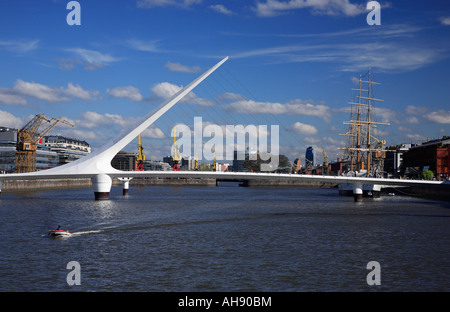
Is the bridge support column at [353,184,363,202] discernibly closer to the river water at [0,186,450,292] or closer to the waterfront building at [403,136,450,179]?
the river water at [0,186,450,292]

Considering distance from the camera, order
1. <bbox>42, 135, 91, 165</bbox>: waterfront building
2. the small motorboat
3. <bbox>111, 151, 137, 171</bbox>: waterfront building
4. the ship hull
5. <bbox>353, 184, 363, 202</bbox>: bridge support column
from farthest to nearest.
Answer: <bbox>111, 151, 137, 171</bbox>: waterfront building < <bbox>42, 135, 91, 165</bbox>: waterfront building < the ship hull < <bbox>353, 184, 363, 202</bbox>: bridge support column < the small motorboat

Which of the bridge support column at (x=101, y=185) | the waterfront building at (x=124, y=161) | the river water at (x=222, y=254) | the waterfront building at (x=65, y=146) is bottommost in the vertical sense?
the river water at (x=222, y=254)

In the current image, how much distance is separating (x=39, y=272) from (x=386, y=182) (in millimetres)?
47494

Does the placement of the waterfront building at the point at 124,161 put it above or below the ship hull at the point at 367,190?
above

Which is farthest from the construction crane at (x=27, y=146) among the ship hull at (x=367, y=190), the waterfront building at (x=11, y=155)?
the ship hull at (x=367, y=190)

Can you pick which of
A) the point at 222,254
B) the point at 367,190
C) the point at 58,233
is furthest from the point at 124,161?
the point at 222,254

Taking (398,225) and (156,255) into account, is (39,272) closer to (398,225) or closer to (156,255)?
(156,255)

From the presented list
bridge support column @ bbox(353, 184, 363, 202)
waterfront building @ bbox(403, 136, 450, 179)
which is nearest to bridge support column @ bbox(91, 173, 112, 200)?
bridge support column @ bbox(353, 184, 363, 202)

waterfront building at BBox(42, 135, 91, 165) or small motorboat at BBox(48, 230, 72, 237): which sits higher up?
waterfront building at BBox(42, 135, 91, 165)

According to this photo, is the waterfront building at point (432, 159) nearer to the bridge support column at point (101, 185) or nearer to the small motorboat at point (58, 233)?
the bridge support column at point (101, 185)

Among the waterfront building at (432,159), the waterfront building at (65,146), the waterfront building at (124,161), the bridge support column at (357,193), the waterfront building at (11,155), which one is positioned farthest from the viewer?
the waterfront building at (124,161)
